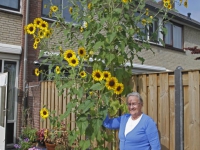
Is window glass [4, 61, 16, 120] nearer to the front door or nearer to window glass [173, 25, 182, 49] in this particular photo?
the front door

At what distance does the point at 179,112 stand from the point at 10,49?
5721mm

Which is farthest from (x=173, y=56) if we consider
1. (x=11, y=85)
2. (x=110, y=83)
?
(x=110, y=83)

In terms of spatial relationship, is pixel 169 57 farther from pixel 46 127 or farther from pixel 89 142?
pixel 89 142

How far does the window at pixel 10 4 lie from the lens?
811 cm

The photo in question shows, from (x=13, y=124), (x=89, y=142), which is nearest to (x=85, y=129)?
(x=89, y=142)

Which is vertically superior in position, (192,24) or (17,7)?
(192,24)

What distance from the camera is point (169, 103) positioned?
11.8ft

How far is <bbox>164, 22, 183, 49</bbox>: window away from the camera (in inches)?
568

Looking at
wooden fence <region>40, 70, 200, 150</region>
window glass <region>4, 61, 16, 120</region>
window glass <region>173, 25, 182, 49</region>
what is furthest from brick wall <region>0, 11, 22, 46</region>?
window glass <region>173, 25, 182, 49</region>

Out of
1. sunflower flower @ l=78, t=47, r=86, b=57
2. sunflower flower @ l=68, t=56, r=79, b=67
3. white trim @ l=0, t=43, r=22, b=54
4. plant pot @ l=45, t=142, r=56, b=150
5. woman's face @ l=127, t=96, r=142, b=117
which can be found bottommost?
plant pot @ l=45, t=142, r=56, b=150

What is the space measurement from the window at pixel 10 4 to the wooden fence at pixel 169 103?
18.3ft

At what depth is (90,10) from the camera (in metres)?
3.76

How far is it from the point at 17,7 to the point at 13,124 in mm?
3478

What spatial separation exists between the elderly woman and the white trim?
5494 mm
